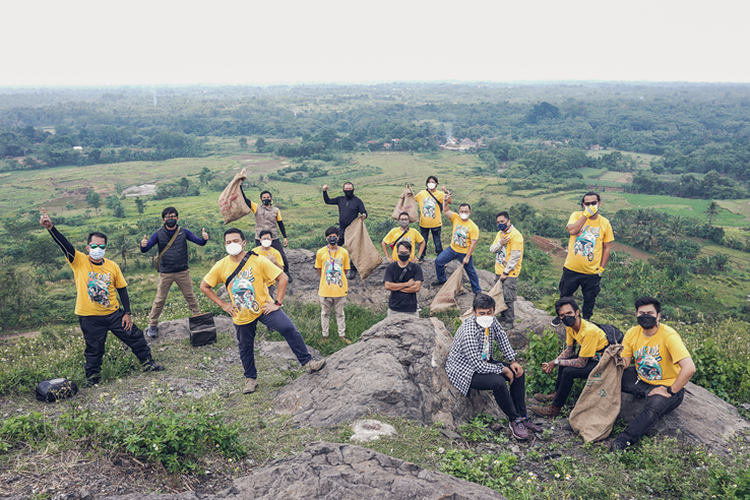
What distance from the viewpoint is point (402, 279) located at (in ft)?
20.4

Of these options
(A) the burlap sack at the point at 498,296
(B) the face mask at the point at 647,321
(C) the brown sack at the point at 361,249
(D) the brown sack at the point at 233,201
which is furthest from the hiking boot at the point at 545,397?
(D) the brown sack at the point at 233,201

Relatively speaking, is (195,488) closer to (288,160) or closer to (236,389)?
(236,389)

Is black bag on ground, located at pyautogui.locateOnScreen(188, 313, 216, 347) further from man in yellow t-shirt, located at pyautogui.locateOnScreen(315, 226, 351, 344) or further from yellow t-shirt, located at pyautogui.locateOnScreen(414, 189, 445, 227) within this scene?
yellow t-shirt, located at pyautogui.locateOnScreen(414, 189, 445, 227)

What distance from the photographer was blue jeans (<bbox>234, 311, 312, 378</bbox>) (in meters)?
5.05

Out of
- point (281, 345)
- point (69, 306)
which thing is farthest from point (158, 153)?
point (281, 345)

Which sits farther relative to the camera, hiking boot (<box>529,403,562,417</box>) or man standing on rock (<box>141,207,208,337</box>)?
man standing on rock (<box>141,207,208,337</box>)

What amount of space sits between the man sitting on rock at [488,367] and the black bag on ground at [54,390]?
4.20 meters

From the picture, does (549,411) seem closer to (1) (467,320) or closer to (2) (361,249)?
(1) (467,320)

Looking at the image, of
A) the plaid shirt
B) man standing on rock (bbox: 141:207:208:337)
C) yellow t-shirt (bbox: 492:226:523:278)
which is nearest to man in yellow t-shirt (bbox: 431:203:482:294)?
yellow t-shirt (bbox: 492:226:523:278)

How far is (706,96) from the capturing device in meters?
144

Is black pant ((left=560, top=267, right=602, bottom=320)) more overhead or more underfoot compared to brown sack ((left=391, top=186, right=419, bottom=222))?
more underfoot

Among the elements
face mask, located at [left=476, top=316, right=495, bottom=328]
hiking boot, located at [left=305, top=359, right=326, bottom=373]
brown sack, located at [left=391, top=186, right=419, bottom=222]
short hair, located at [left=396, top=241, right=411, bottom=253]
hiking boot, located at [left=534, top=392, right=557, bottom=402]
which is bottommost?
hiking boot, located at [left=534, top=392, right=557, bottom=402]

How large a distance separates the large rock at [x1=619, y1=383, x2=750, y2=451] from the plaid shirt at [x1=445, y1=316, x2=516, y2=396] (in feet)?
4.66

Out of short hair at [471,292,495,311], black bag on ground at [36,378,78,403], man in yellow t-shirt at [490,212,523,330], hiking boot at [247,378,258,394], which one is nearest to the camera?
short hair at [471,292,495,311]
